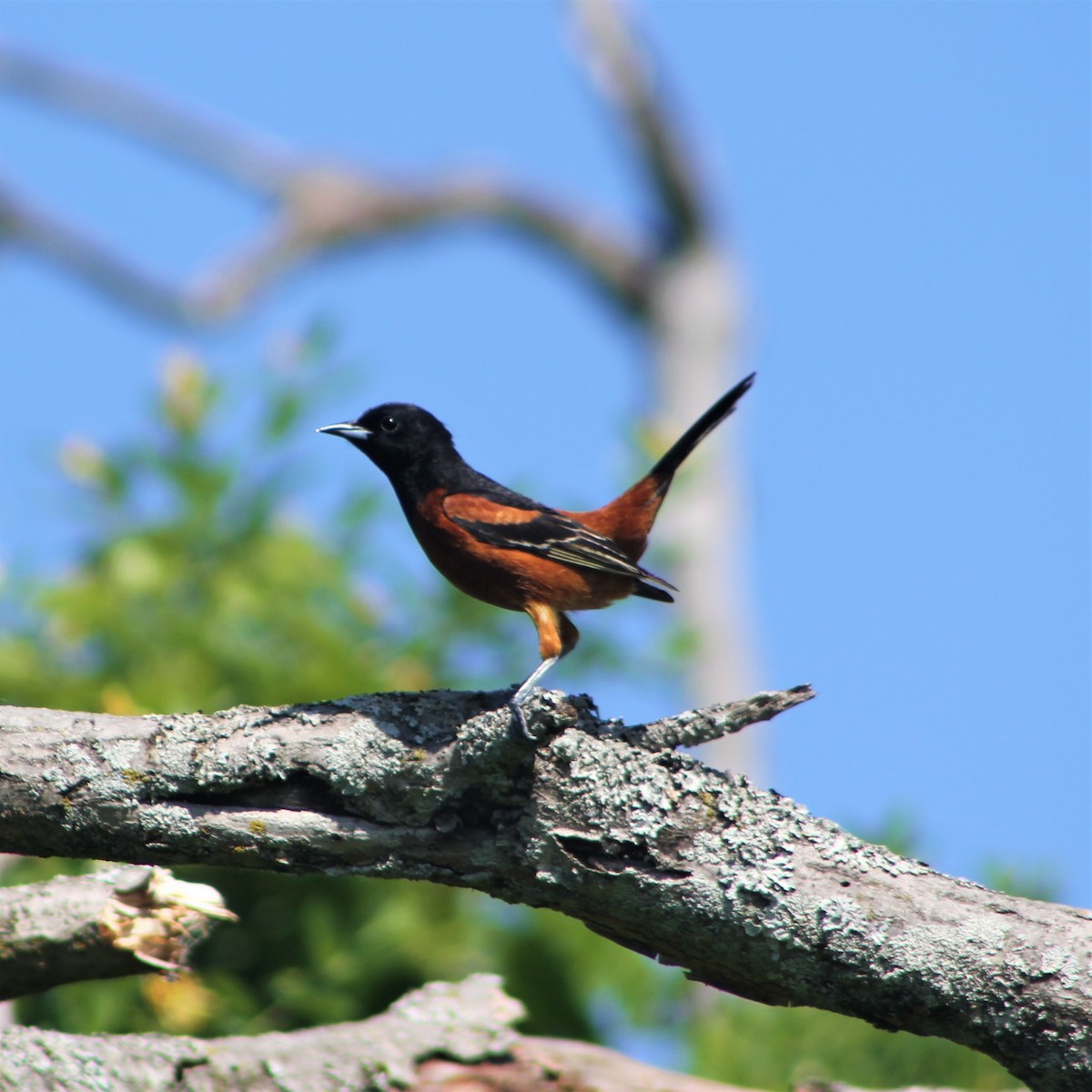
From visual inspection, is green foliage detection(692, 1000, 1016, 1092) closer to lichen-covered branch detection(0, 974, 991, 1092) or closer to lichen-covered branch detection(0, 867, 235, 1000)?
lichen-covered branch detection(0, 974, 991, 1092)

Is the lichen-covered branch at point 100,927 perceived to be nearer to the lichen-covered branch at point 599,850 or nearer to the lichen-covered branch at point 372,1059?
the lichen-covered branch at point 372,1059

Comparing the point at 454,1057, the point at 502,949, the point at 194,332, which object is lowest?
the point at 454,1057

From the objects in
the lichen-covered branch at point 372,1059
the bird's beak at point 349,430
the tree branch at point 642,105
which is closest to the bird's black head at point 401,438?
the bird's beak at point 349,430

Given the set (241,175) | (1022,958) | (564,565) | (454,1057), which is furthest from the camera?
(241,175)

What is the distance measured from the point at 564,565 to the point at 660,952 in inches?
74.5

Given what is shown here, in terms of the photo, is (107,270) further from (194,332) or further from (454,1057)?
(454,1057)

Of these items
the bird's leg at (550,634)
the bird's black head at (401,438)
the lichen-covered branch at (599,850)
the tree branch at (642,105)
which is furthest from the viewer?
the tree branch at (642,105)

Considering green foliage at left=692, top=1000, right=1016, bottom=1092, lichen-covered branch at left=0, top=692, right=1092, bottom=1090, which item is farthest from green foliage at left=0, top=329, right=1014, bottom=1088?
lichen-covered branch at left=0, top=692, right=1092, bottom=1090

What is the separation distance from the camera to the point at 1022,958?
3139mm

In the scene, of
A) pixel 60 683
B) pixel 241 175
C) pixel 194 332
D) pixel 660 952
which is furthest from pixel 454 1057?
pixel 241 175

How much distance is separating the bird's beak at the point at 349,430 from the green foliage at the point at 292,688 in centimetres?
28

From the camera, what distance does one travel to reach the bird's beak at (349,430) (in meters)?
5.57

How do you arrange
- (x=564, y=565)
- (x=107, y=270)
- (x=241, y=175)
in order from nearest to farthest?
1. (x=564, y=565)
2. (x=107, y=270)
3. (x=241, y=175)

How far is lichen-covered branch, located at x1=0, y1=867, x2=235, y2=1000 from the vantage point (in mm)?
3707
